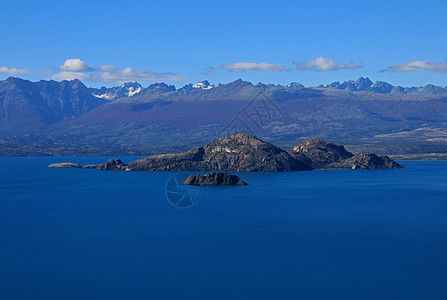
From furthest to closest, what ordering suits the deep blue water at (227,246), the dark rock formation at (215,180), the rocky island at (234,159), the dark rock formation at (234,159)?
the dark rock formation at (234,159), the rocky island at (234,159), the dark rock formation at (215,180), the deep blue water at (227,246)

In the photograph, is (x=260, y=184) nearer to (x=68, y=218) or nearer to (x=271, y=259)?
(x=68, y=218)

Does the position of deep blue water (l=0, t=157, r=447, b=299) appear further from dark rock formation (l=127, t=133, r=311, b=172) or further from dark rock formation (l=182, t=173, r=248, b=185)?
dark rock formation (l=127, t=133, r=311, b=172)

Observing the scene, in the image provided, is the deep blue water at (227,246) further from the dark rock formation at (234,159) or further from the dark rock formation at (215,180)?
the dark rock formation at (234,159)

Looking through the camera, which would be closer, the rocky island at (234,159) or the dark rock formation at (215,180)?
the dark rock formation at (215,180)

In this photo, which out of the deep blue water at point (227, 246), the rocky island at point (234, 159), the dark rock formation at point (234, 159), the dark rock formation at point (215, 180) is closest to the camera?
the deep blue water at point (227, 246)

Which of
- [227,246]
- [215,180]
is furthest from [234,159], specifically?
[227,246]

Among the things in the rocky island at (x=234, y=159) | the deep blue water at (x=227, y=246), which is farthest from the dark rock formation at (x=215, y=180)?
the rocky island at (x=234, y=159)

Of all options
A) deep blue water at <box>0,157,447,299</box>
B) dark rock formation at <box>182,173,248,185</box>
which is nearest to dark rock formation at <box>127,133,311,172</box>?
dark rock formation at <box>182,173,248,185</box>

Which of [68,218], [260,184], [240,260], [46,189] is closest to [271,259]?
[240,260]
